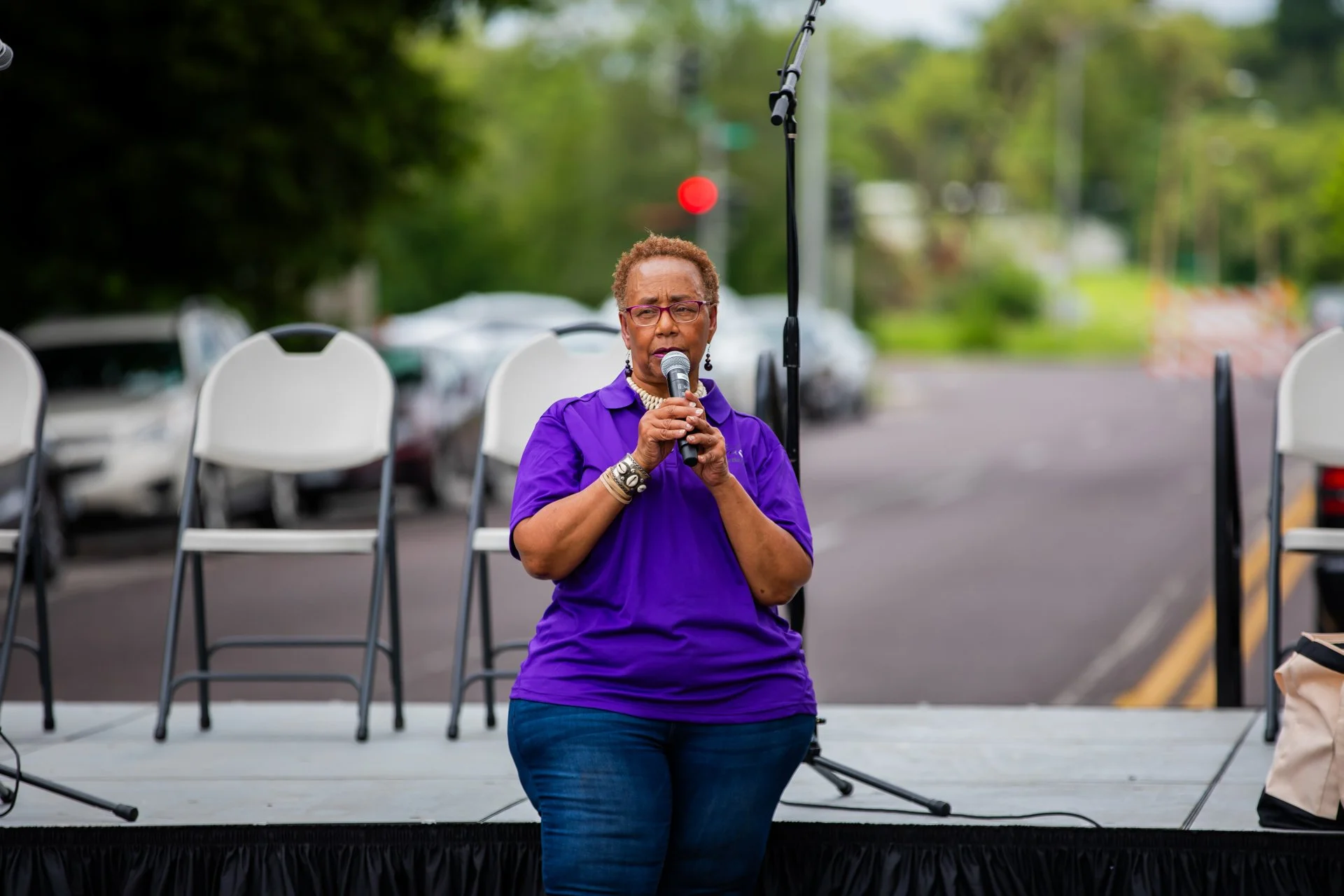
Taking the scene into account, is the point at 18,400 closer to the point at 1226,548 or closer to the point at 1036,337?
the point at 1226,548

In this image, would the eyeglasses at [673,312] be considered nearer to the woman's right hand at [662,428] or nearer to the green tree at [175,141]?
the woman's right hand at [662,428]

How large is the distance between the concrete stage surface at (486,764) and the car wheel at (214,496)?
7.24 meters

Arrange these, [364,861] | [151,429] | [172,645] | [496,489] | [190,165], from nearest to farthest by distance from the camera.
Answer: [364,861], [172,645], [151,429], [190,165], [496,489]

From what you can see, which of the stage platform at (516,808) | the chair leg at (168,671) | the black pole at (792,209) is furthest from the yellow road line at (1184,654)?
the chair leg at (168,671)

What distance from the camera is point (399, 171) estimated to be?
19516 mm

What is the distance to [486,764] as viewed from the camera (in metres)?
5.58

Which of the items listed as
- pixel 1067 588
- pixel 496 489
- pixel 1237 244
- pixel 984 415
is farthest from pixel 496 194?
pixel 1067 588

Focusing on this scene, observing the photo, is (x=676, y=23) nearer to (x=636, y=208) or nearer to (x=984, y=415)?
(x=636, y=208)

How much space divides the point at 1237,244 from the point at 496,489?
85.4 metres

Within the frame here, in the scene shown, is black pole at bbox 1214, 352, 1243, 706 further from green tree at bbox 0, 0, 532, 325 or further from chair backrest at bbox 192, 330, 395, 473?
green tree at bbox 0, 0, 532, 325

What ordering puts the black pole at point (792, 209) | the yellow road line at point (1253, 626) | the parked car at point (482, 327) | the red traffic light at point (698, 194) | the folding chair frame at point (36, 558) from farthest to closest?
the red traffic light at point (698, 194)
the parked car at point (482, 327)
the yellow road line at point (1253, 626)
the folding chair frame at point (36, 558)
the black pole at point (792, 209)

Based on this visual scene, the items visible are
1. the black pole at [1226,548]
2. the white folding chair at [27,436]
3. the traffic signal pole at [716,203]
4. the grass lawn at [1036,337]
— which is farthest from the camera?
the grass lawn at [1036,337]

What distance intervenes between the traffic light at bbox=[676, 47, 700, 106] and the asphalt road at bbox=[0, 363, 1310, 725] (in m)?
13.4

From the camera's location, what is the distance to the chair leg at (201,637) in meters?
6.11
